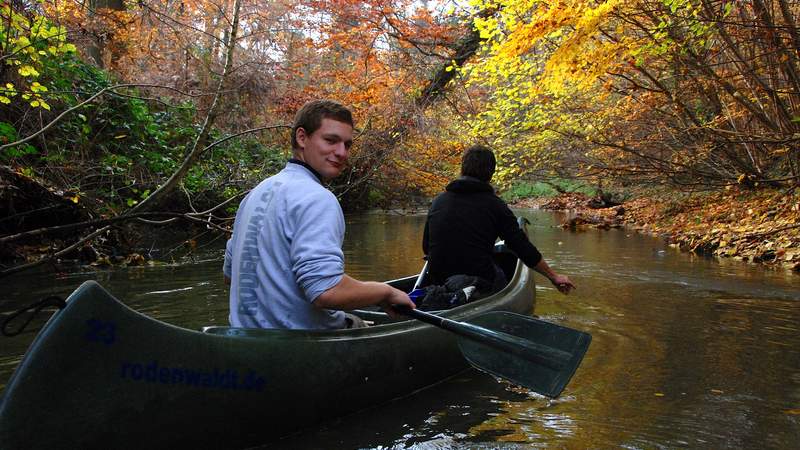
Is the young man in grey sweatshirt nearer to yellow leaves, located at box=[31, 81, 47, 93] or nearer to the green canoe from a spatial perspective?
the green canoe

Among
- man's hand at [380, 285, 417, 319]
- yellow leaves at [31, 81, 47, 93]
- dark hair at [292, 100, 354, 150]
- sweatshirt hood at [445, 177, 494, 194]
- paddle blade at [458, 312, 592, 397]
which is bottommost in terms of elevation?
paddle blade at [458, 312, 592, 397]

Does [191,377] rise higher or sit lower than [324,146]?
lower

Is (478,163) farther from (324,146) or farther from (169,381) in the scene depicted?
(169,381)

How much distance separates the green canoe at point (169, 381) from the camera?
2.12m

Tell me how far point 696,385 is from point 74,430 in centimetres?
348

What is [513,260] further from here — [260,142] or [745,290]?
[260,142]

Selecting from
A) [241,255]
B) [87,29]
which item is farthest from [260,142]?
[241,255]

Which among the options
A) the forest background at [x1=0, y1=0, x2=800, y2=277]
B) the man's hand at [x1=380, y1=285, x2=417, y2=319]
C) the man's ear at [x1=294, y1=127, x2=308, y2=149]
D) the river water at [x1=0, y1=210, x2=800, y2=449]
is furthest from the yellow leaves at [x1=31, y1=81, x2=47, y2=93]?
the man's hand at [x1=380, y1=285, x2=417, y2=319]

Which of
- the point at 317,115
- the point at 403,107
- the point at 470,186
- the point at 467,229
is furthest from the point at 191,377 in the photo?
the point at 403,107

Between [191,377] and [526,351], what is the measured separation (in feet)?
5.80

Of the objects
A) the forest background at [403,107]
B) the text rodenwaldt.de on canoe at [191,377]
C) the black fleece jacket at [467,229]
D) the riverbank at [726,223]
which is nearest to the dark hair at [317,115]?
the text rodenwaldt.de on canoe at [191,377]

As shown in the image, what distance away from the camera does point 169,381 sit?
2.37 m

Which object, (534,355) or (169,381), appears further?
(534,355)

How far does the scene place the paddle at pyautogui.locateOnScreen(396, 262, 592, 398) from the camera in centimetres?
321
